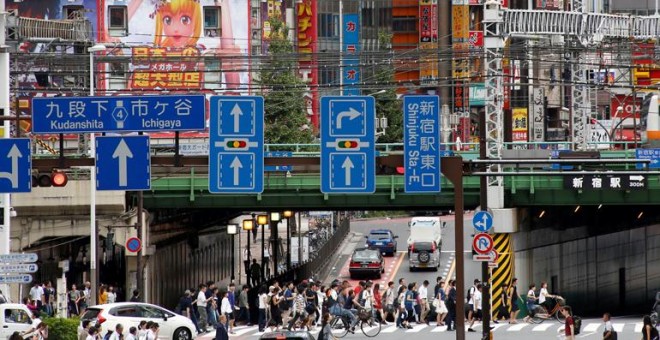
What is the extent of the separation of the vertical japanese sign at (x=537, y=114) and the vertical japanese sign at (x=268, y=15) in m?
17.9

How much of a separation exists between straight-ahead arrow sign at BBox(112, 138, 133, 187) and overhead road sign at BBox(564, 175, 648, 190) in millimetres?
24341

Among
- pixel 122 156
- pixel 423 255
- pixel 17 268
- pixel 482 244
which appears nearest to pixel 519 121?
pixel 423 255

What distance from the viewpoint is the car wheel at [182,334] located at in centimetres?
4191

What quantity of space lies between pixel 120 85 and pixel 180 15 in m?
6.35

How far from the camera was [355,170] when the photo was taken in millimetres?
34281

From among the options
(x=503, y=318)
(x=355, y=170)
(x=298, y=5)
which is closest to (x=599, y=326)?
(x=503, y=318)

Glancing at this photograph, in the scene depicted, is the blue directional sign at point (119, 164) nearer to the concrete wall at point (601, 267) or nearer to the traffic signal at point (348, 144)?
the traffic signal at point (348, 144)

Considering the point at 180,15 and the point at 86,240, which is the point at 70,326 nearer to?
the point at 86,240

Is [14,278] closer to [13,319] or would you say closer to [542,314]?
[13,319]

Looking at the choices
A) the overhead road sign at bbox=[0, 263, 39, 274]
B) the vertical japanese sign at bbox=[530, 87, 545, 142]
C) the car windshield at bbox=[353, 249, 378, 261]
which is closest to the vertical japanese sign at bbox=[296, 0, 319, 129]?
the vertical japanese sign at bbox=[530, 87, 545, 142]

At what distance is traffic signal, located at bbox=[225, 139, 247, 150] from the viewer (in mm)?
34438

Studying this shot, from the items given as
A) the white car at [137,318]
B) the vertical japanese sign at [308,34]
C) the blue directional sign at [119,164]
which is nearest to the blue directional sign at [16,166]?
the blue directional sign at [119,164]

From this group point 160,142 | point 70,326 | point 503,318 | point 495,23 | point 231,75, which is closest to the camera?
point 70,326

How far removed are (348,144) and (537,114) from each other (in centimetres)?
6942
